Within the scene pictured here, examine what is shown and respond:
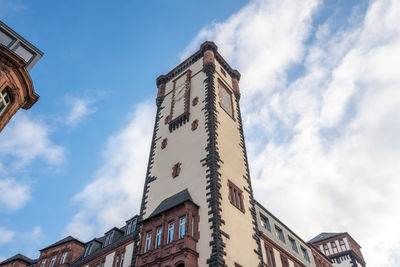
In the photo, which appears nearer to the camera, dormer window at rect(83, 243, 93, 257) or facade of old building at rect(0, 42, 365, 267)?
facade of old building at rect(0, 42, 365, 267)

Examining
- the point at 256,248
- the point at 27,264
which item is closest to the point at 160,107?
the point at 256,248

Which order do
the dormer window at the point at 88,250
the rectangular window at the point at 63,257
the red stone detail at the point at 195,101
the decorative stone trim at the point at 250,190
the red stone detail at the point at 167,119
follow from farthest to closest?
the rectangular window at the point at 63,257, the dormer window at the point at 88,250, the red stone detail at the point at 167,119, the red stone detail at the point at 195,101, the decorative stone trim at the point at 250,190

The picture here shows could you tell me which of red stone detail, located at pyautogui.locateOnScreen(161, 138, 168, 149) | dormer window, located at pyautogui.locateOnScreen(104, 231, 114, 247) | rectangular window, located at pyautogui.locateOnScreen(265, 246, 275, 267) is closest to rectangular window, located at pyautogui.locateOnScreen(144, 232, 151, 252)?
red stone detail, located at pyautogui.locateOnScreen(161, 138, 168, 149)

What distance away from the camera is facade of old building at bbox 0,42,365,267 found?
25750mm

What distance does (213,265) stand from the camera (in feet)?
76.2

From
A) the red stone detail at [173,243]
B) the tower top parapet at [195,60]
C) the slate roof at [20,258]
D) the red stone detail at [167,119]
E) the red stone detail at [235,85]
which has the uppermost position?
the tower top parapet at [195,60]

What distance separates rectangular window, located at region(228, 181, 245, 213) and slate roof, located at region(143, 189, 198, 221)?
12.2 ft

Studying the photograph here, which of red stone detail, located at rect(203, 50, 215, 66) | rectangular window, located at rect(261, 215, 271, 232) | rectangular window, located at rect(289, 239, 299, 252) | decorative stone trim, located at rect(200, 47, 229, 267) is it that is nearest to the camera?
decorative stone trim, located at rect(200, 47, 229, 267)

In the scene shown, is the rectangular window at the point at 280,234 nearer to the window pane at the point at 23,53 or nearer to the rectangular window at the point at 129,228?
the rectangular window at the point at 129,228

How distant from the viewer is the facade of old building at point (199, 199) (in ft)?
84.5

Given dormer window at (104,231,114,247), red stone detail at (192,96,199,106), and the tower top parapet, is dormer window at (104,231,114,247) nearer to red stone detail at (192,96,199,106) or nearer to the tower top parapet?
red stone detail at (192,96,199,106)

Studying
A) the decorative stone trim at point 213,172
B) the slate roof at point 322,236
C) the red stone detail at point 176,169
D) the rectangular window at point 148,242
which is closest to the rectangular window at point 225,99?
the decorative stone trim at point 213,172

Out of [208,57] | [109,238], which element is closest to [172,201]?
[109,238]

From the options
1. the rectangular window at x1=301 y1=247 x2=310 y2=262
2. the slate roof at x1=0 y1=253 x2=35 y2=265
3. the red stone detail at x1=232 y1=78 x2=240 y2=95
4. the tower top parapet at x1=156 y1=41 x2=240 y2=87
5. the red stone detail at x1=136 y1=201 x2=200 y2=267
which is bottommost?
the red stone detail at x1=136 y1=201 x2=200 y2=267
